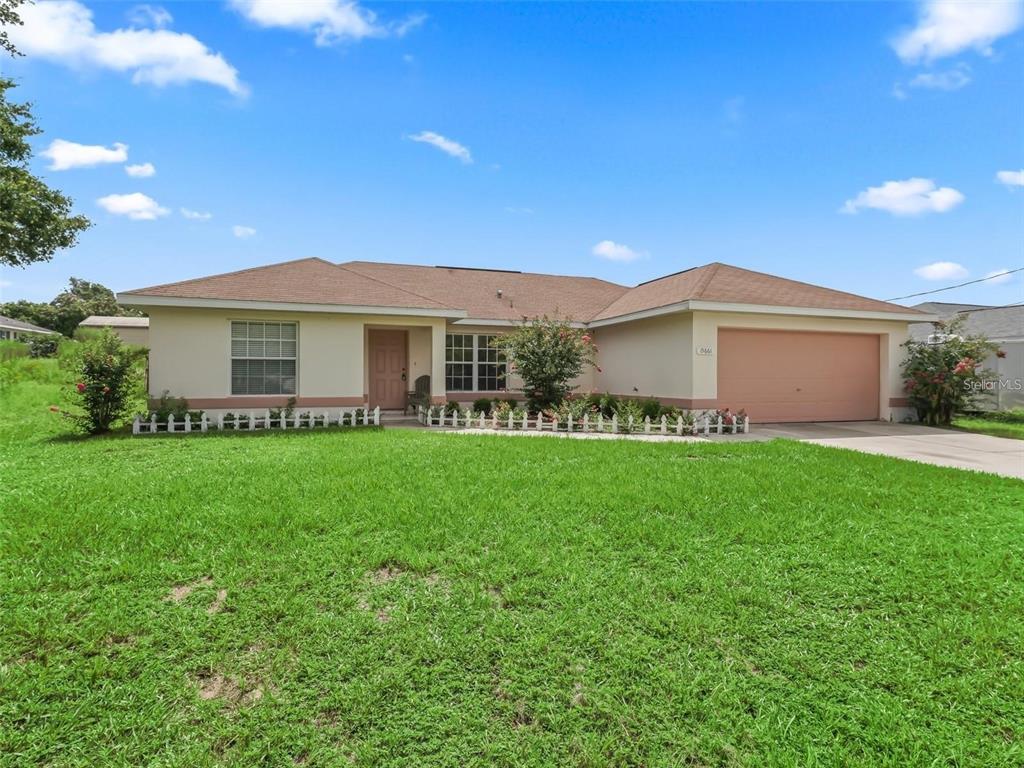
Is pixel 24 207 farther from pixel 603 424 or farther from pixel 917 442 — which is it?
pixel 917 442

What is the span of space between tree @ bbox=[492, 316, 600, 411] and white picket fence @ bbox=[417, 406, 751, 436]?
45.4 inches

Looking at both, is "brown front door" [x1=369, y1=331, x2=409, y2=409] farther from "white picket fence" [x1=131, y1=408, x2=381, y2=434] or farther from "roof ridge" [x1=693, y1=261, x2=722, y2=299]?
"roof ridge" [x1=693, y1=261, x2=722, y2=299]

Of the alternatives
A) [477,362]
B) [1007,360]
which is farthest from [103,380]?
[1007,360]

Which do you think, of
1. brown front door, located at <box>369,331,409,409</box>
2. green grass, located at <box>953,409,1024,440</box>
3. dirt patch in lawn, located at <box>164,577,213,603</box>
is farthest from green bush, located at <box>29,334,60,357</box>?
green grass, located at <box>953,409,1024,440</box>

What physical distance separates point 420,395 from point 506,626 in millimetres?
11288

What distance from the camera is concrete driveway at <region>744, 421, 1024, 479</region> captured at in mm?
8531

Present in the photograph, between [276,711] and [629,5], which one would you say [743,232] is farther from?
[276,711]

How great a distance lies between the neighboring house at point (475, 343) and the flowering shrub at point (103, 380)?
3.72 feet

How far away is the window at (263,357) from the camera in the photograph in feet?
39.9

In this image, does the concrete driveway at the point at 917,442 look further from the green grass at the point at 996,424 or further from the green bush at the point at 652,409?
the green bush at the point at 652,409

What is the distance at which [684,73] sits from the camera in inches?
440

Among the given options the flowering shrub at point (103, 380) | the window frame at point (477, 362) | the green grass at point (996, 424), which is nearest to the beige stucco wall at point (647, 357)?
the window frame at point (477, 362)

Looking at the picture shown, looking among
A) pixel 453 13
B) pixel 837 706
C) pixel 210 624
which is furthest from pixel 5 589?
pixel 453 13

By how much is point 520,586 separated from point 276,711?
1682 mm
